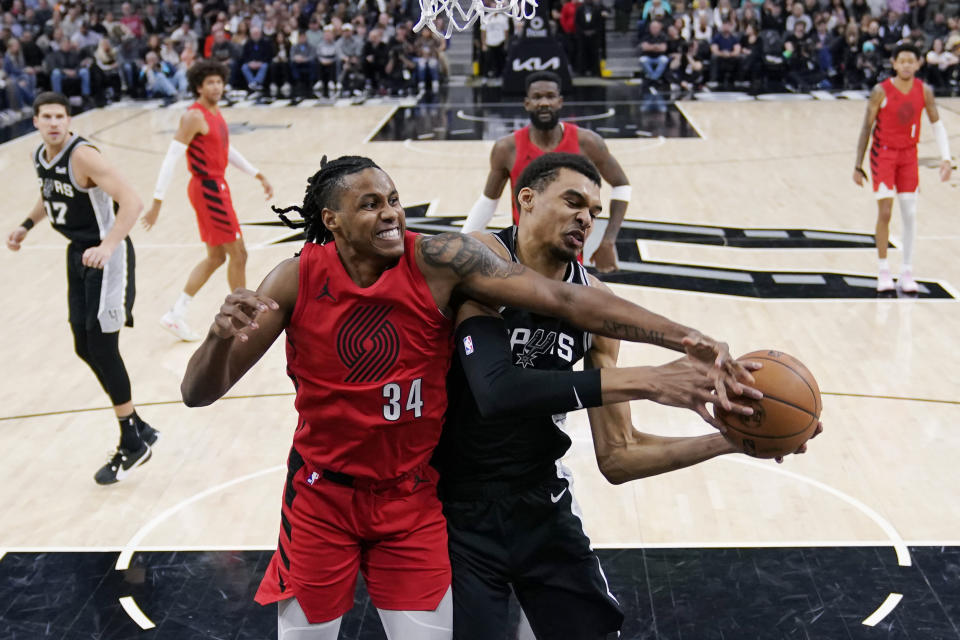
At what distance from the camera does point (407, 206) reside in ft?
37.2

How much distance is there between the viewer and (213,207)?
758cm

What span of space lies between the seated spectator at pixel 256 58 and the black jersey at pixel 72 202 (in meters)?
16.0

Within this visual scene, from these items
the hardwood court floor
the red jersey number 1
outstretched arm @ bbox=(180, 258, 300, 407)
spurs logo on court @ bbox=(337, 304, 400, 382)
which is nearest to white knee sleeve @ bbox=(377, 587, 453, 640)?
the red jersey number 1

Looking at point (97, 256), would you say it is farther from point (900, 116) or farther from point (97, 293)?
point (900, 116)

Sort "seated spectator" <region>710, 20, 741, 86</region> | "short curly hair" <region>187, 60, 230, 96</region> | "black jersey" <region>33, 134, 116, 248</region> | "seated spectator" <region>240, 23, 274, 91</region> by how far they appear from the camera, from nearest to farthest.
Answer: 1. "black jersey" <region>33, 134, 116, 248</region>
2. "short curly hair" <region>187, 60, 230, 96</region>
3. "seated spectator" <region>710, 20, 741, 86</region>
4. "seated spectator" <region>240, 23, 274, 91</region>

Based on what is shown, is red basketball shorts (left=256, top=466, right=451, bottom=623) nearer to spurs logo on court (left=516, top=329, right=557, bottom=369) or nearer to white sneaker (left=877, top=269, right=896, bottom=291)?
spurs logo on court (left=516, top=329, right=557, bottom=369)

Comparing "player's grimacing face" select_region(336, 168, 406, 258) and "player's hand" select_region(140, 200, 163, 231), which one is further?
"player's hand" select_region(140, 200, 163, 231)

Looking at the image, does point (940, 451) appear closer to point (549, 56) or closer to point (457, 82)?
point (549, 56)

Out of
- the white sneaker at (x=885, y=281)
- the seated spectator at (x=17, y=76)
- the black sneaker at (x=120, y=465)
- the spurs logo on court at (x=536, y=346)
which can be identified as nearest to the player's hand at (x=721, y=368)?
the spurs logo on court at (x=536, y=346)

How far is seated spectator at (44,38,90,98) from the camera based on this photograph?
2003 centimetres

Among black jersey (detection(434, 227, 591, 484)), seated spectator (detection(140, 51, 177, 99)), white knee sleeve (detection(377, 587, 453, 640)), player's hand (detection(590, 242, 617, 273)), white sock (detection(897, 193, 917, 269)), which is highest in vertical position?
black jersey (detection(434, 227, 591, 484))

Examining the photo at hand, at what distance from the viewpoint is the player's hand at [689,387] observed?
278 cm

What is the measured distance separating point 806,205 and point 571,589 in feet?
28.2

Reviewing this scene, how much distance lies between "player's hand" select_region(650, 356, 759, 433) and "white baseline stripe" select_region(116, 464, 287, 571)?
296 centimetres
